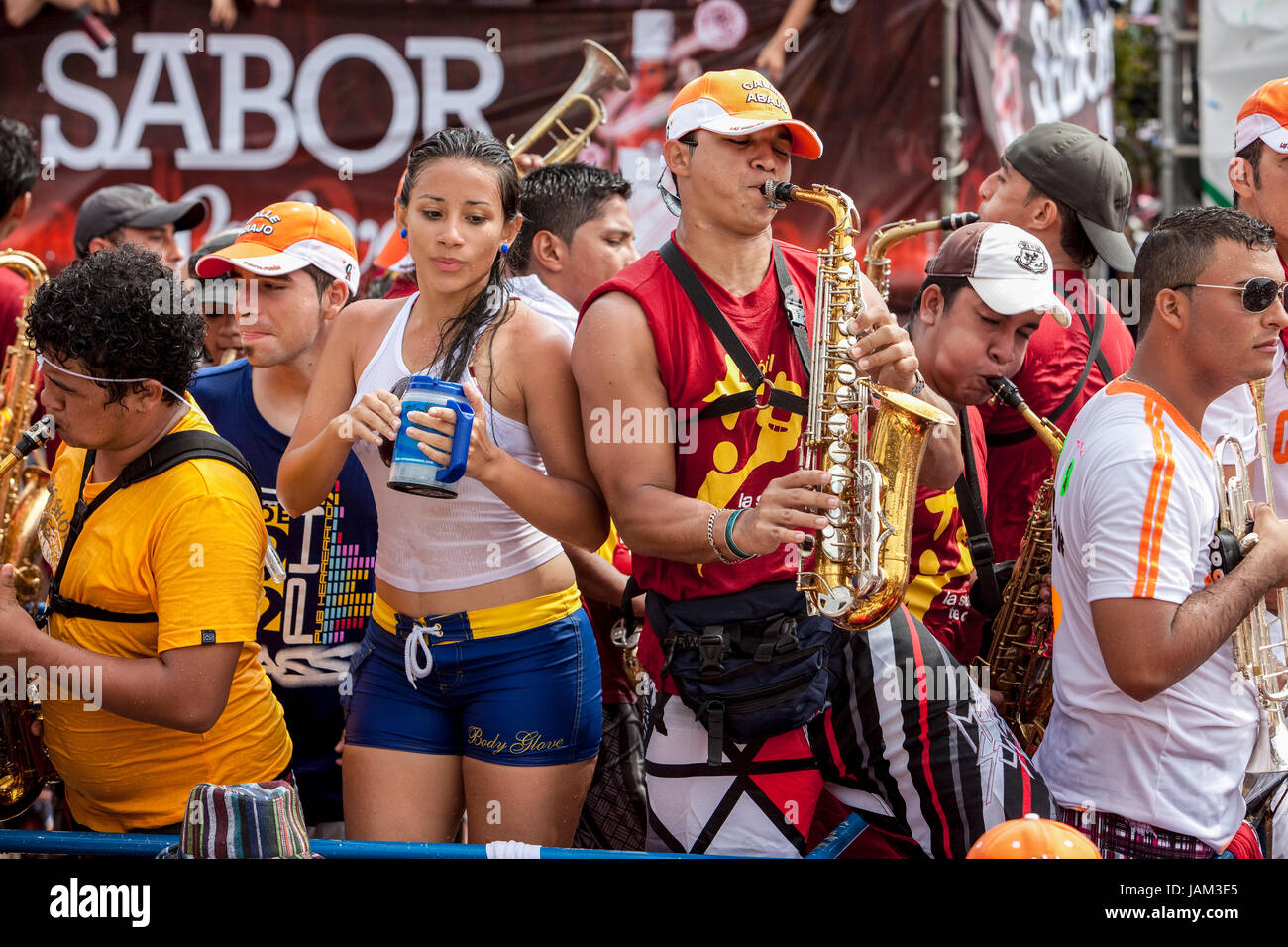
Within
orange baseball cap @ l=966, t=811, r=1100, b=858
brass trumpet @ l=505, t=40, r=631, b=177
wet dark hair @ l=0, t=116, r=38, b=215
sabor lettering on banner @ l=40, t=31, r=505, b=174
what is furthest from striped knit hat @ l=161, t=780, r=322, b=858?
sabor lettering on banner @ l=40, t=31, r=505, b=174

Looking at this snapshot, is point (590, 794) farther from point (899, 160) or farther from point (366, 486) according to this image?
point (899, 160)

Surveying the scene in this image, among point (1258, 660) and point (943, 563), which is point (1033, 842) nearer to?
point (1258, 660)

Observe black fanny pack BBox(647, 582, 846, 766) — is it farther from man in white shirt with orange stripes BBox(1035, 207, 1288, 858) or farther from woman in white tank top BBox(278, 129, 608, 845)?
man in white shirt with orange stripes BBox(1035, 207, 1288, 858)

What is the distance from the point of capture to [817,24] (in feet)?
24.6

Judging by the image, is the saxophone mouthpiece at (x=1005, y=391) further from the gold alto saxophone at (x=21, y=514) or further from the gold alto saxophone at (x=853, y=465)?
the gold alto saxophone at (x=21, y=514)

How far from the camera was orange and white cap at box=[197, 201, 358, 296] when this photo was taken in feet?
12.5

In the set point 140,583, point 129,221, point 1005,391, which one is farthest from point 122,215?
point 1005,391

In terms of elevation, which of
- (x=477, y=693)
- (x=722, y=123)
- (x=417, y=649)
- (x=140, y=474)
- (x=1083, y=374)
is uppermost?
(x=722, y=123)

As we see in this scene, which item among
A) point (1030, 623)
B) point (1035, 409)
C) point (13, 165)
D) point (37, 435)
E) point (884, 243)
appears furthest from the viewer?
point (13, 165)

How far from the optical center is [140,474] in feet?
10.2

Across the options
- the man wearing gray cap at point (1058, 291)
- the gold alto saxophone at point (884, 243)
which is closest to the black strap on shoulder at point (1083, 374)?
the man wearing gray cap at point (1058, 291)

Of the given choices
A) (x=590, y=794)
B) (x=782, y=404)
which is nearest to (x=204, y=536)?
(x=782, y=404)

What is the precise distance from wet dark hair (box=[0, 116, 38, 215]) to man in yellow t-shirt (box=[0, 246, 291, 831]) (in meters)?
2.00

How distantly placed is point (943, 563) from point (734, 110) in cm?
135
